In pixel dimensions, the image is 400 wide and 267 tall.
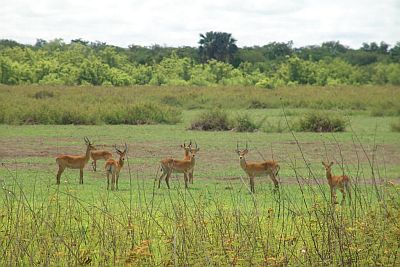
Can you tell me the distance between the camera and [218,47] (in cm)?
9469

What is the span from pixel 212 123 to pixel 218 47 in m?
62.6

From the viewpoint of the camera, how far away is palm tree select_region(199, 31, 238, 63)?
308 feet

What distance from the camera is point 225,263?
22.3ft

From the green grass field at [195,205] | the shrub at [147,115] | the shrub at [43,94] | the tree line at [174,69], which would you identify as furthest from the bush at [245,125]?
the tree line at [174,69]

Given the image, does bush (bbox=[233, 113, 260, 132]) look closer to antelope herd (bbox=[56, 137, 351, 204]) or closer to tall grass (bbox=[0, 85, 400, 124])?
tall grass (bbox=[0, 85, 400, 124])

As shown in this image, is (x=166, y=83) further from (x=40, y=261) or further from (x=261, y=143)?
(x=40, y=261)

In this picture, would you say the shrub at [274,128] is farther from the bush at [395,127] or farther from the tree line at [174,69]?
the tree line at [174,69]

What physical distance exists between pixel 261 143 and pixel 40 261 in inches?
799

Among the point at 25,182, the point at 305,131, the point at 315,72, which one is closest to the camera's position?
the point at 25,182

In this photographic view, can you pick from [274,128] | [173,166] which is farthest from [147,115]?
[173,166]

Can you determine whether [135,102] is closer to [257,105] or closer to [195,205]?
[257,105]

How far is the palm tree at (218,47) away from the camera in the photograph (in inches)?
3701

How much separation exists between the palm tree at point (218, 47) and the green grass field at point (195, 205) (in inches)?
2193

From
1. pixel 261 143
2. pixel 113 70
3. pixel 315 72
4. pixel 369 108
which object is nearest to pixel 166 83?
pixel 113 70
